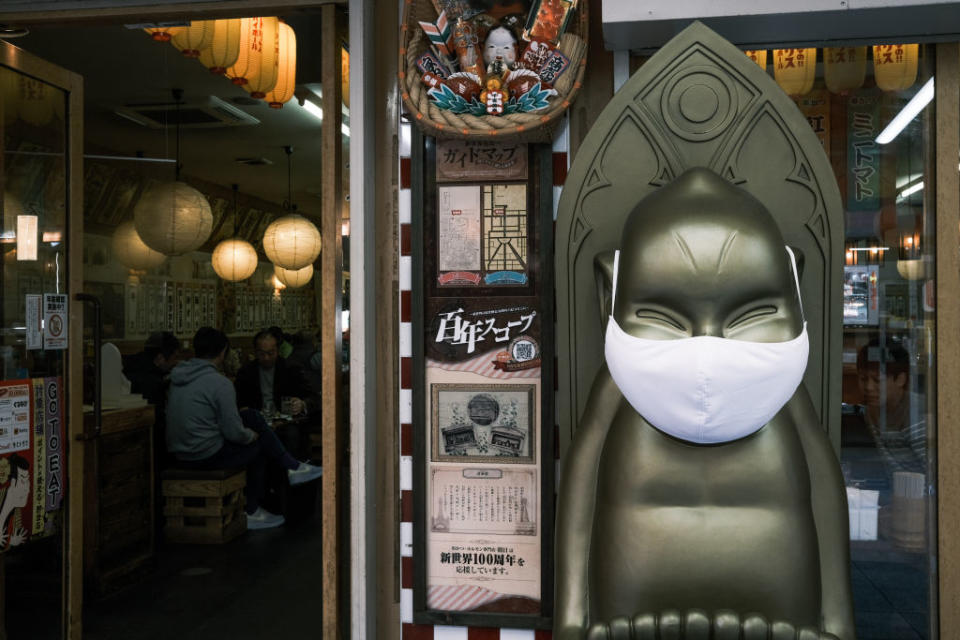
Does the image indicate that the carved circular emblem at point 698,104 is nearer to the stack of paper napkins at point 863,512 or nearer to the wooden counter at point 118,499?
the stack of paper napkins at point 863,512

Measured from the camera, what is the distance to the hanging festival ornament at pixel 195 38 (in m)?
3.28

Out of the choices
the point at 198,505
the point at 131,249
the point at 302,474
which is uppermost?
the point at 131,249

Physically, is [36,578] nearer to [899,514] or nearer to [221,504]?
[221,504]

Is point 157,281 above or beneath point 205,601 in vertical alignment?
above

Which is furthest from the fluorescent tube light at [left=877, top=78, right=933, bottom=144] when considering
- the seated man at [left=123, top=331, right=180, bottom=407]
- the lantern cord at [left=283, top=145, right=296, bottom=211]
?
the lantern cord at [left=283, top=145, right=296, bottom=211]

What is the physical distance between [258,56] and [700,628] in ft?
10.9

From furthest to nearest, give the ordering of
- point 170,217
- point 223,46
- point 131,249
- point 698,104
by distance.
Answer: point 131,249
point 170,217
point 223,46
point 698,104

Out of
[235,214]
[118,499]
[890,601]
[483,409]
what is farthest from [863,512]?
[235,214]

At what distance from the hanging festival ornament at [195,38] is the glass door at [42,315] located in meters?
0.47

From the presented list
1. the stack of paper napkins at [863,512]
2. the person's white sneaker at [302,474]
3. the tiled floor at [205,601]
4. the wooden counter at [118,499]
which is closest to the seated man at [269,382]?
the person's white sneaker at [302,474]

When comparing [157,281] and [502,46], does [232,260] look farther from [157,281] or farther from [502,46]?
[502,46]

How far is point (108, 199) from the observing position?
7.07m

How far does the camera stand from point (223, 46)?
3.54 m

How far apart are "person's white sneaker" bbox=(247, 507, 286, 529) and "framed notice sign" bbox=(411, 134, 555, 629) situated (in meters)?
3.21
